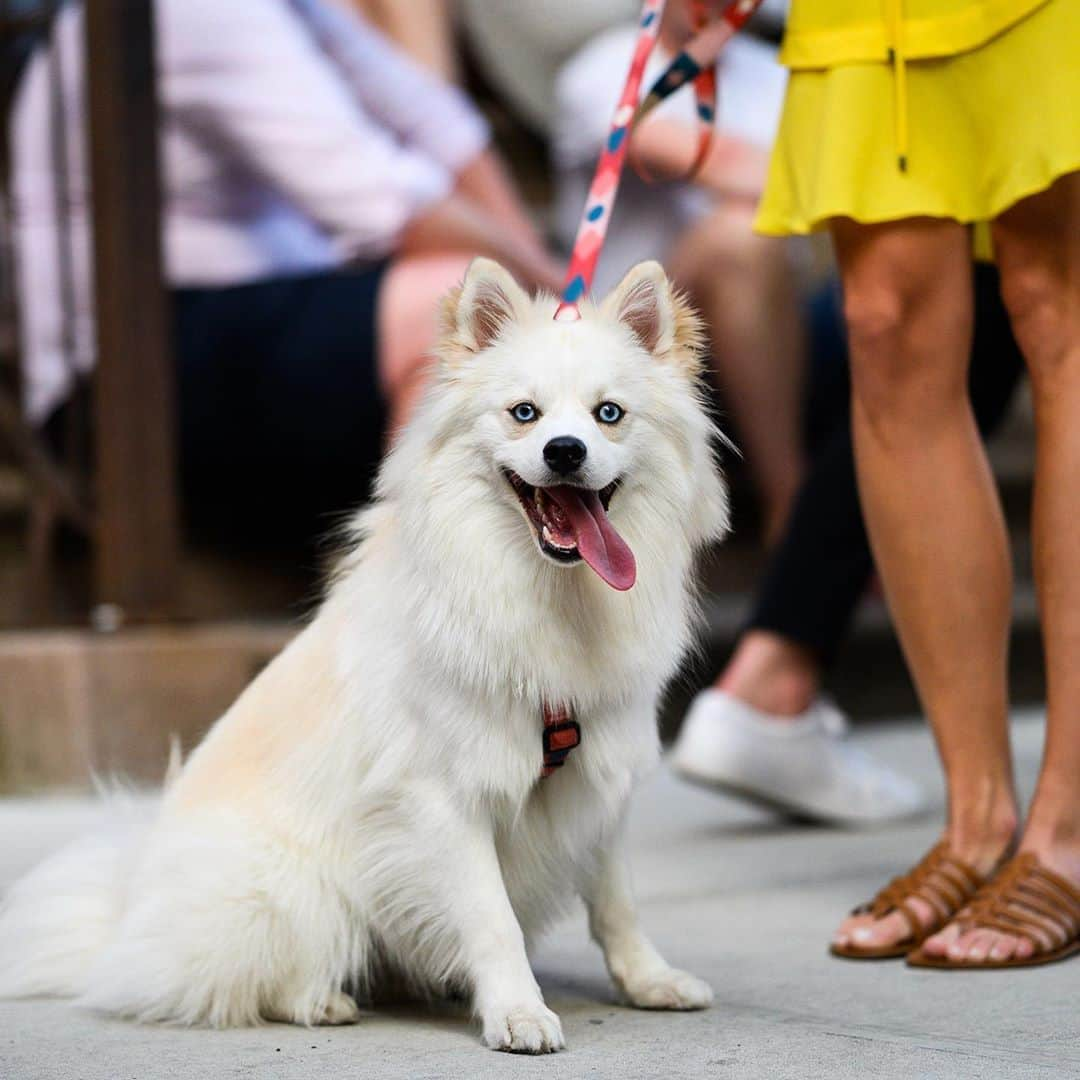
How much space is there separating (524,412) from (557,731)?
41 centimetres

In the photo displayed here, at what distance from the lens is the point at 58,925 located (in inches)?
97.8

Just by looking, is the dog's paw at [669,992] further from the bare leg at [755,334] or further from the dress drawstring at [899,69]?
the bare leg at [755,334]

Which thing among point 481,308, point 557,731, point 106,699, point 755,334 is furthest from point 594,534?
point 755,334

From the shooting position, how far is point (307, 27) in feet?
17.2

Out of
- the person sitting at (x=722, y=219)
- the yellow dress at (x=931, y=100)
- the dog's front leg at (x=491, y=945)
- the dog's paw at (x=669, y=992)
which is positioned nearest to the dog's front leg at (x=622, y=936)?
the dog's paw at (x=669, y=992)

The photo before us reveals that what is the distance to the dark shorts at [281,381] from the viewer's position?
4746 millimetres

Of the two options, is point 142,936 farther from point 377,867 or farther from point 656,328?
point 656,328

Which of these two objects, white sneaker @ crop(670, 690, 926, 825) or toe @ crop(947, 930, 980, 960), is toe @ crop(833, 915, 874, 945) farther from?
white sneaker @ crop(670, 690, 926, 825)

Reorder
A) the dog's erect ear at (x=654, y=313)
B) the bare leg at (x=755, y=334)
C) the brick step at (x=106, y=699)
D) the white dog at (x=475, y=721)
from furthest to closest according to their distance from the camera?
the bare leg at (x=755, y=334) < the brick step at (x=106, y=699) < the dog's erect ear at (x=654, y=313) < the white dog at (x=475, y=721)

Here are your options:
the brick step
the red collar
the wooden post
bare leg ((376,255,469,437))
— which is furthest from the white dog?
bare leg ((376,255,469,437))

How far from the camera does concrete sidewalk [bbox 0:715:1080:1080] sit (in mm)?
2041

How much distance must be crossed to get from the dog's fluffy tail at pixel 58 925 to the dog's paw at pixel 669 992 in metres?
0.73

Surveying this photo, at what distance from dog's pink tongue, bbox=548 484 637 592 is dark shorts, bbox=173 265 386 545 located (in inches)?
101

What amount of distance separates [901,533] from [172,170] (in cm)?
291
